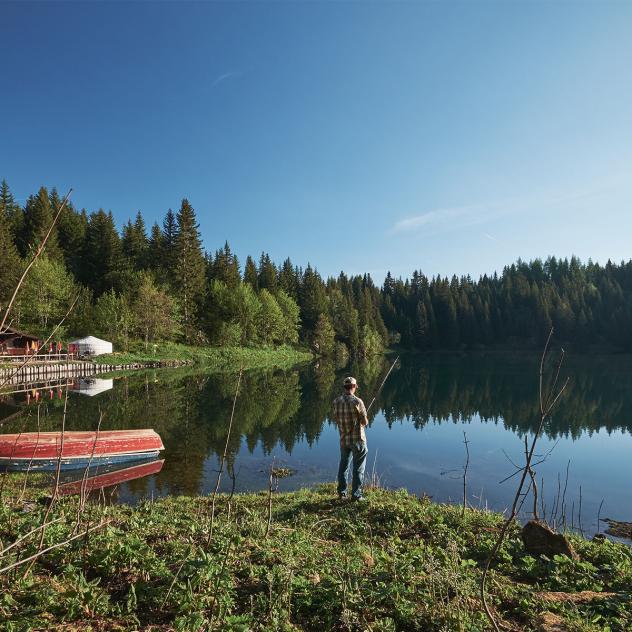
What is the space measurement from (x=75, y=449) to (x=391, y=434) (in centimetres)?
1506

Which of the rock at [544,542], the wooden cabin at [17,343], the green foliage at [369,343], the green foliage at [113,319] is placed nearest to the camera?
the rock at [544,542]

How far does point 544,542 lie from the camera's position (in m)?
6.95

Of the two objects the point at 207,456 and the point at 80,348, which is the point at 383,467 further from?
the point at 80,348

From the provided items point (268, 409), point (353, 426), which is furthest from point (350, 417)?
point (268, 409)

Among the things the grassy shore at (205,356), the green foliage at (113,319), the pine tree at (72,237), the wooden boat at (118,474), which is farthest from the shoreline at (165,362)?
the pine tree at (72,237)

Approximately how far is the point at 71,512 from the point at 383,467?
41.2ft

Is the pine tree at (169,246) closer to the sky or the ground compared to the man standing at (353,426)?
closer to the sky

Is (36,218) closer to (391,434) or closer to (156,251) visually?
(156,251)

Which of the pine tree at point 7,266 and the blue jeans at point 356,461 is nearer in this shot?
the blue jeans at point 356,461

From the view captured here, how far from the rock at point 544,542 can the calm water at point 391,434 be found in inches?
227

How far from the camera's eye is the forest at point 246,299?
192 feet

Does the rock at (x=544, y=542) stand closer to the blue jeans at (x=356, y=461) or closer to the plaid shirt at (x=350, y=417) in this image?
the blue jeans at (x=356, y=461)

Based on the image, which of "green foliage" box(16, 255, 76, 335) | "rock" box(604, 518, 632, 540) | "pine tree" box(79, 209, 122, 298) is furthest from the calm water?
"pine tree" box(79, 209, 122, 298)

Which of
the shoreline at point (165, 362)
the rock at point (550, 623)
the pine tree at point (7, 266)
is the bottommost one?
the rock at point (550, 623)
